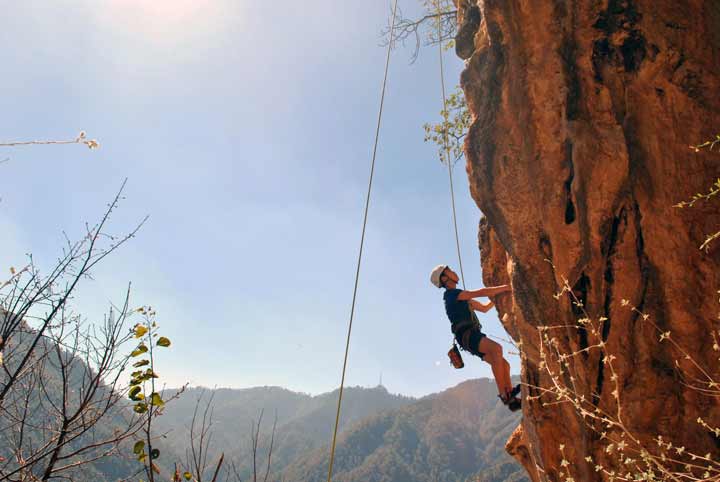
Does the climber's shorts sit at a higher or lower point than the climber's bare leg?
higher

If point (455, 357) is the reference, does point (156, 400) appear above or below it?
below

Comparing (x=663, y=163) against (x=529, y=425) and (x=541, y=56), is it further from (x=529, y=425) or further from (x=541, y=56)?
(x=529, y=425)

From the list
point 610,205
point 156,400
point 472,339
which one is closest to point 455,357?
point 472,339

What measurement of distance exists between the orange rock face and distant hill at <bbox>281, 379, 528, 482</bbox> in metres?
153

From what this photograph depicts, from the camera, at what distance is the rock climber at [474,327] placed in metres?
6.10

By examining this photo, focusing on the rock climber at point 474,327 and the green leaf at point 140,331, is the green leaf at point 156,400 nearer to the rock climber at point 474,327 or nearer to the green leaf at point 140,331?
the green leaf at point 140,331

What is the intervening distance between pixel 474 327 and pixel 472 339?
175 millimetres

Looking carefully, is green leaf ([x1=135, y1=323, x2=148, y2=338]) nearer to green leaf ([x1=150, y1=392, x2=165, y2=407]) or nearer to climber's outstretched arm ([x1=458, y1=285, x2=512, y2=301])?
green leaf ([x1=150, y1=392, x2=165, y2=407])

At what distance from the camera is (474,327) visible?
21.3 feet

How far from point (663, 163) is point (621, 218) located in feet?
2.03

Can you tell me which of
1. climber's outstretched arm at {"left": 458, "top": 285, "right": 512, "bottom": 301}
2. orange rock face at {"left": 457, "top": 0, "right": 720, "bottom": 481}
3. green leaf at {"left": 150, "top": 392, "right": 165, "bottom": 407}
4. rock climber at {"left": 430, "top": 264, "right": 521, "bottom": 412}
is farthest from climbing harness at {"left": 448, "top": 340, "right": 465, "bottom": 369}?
green leaf at {"left": 150, "top": 392, "right": 165, "bottom": 407}

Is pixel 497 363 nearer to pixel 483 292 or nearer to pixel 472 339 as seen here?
pixel 472 339

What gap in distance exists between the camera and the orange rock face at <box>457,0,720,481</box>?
416cm

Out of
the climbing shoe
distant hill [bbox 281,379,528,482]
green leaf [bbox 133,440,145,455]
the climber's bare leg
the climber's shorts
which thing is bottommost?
distant hill [bbox 281,379,528,482]
